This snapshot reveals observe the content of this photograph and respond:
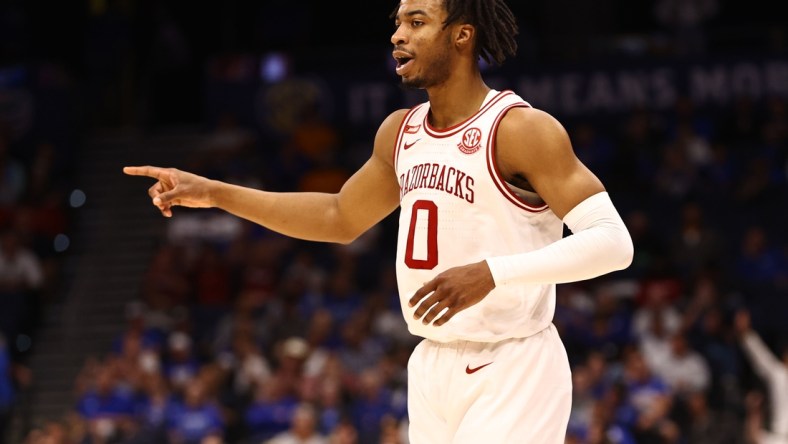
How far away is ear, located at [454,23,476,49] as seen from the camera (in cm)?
507

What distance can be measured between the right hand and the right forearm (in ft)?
0.31

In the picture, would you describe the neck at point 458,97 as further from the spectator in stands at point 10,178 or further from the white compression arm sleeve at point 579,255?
the spectator in stands at point 10,178

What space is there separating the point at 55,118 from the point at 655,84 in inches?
395

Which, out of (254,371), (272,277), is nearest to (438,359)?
(254,371)

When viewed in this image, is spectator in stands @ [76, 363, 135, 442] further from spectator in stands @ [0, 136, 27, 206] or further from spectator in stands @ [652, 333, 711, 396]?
spectator in stands @ [652, 333, 711, 396]

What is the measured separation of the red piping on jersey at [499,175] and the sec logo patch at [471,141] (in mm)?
52

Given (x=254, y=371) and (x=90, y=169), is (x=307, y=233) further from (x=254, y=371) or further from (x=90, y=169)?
(x=90, y=169)

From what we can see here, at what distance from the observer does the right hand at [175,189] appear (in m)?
5.36

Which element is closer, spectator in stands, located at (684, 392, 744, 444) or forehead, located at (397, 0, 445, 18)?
forehead, located at (397, 0, 445, 18)

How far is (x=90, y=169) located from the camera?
69.1 feet

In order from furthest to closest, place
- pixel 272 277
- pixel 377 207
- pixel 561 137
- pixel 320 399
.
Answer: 1. pixel 272 277
2. pixel 320 399
3. pixel 377 207
4. pixel 561 137

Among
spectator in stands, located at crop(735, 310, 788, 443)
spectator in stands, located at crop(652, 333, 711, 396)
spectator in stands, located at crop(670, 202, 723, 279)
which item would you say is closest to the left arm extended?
spectator in stands, located at crop(735, 310, 788, 443)

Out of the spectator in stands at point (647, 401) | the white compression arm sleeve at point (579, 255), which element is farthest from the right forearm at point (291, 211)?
the spectator in stands at point (647, 401)

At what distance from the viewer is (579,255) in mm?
4543
